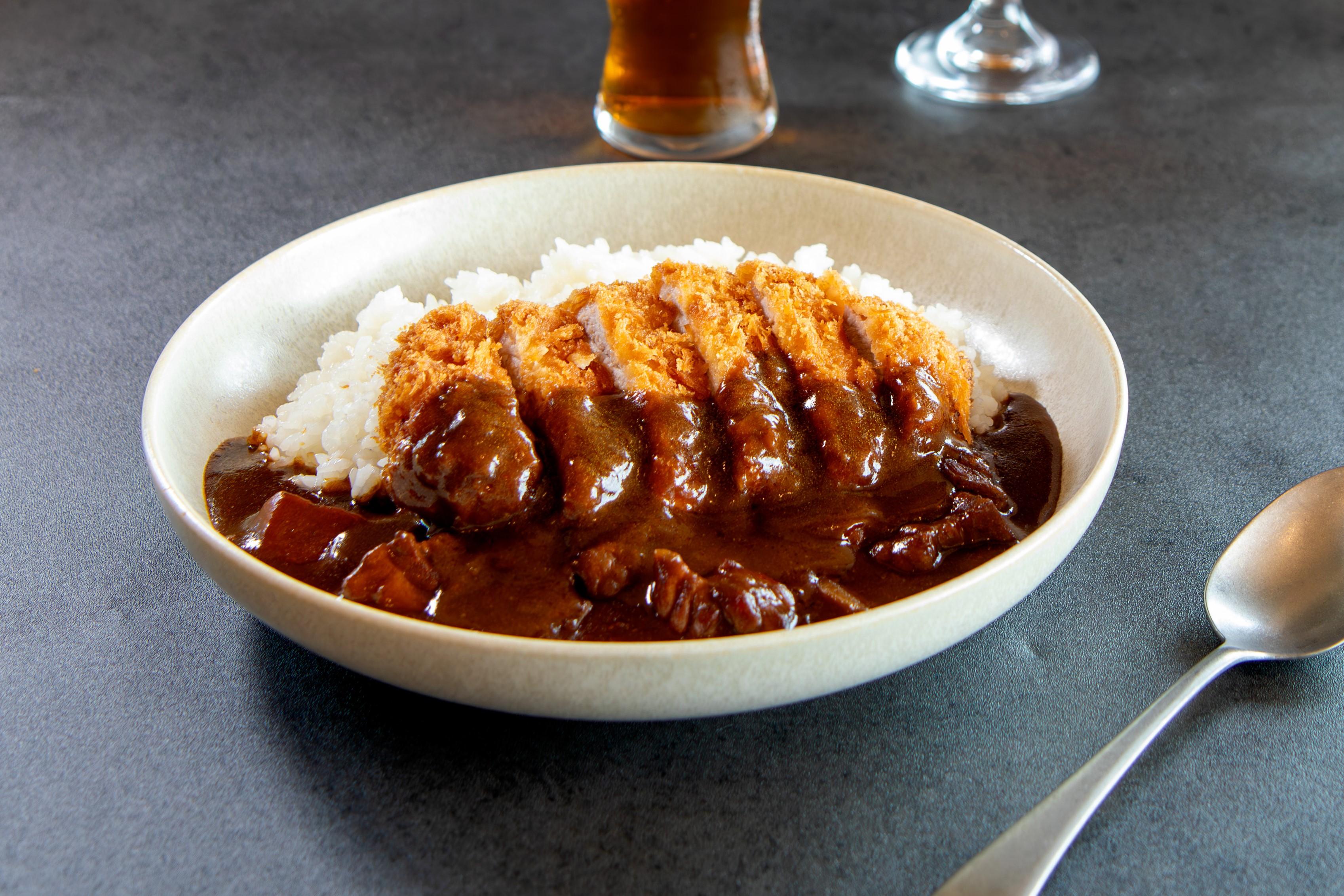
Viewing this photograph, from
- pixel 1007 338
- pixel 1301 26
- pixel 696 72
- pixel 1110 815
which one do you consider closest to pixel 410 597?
pixel 1110 815

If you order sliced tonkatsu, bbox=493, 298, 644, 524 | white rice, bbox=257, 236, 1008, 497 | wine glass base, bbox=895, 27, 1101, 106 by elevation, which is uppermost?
sliced tonkatsu, bbox=493, 298, 644, 524

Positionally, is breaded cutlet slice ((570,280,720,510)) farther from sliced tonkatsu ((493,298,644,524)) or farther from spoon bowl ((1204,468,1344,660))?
spoon bowl ((1204,468,1344,660))

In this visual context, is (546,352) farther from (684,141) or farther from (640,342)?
(684,141)

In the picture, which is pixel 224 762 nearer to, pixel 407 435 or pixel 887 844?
pixel 407 435

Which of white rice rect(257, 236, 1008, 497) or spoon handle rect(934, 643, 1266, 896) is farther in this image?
white rice rect(257, 236, 1008, 497)

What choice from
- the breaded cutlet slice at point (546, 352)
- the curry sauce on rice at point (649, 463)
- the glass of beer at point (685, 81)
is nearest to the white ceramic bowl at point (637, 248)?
the curry sauce on rice at point (649, 463)

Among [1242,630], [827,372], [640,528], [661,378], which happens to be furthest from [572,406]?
[1242,630]

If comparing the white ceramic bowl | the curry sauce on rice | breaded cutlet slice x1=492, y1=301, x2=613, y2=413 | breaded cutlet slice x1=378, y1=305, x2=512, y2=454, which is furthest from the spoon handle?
breaded cutlet slice x1=378, y1=305, x2=512, y2=454
